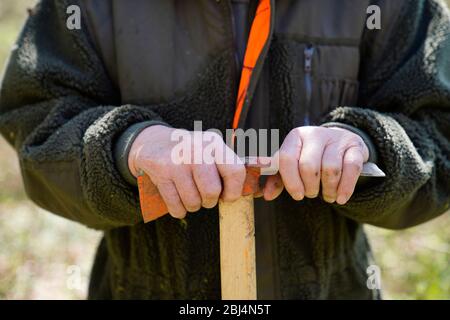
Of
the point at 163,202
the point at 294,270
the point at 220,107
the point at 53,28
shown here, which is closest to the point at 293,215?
the point at 294,270

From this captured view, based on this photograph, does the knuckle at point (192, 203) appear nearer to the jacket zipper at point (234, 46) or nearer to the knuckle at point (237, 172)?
the knuckle at point (237, 172)

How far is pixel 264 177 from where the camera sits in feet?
3.47

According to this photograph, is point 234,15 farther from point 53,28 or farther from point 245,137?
point 53,28

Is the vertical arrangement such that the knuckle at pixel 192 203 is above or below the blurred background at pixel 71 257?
above

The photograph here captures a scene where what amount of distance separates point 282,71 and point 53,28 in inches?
19.7

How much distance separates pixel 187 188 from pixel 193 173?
0.09 ft

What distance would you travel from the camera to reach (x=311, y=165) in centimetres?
102

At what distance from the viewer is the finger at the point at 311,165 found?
40.3 inches

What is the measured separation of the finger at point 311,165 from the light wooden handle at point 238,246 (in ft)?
0.31

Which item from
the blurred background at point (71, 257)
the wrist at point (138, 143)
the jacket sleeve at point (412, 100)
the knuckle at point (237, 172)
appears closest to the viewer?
the knuckle at point (237, 172)

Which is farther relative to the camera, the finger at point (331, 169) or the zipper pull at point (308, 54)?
the zipper pull at point (308, 54)
